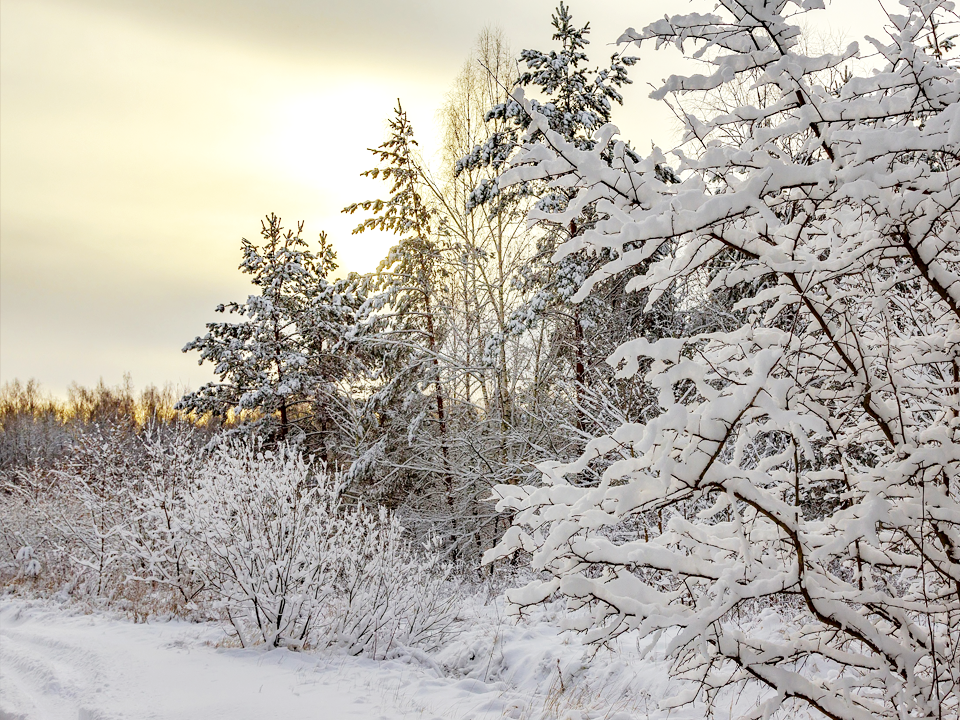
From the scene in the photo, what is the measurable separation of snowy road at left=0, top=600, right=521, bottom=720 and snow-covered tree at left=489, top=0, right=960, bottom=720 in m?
2.74

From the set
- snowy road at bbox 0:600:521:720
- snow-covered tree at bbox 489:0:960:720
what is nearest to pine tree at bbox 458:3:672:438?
snowy road at bbox 0:600:521:720

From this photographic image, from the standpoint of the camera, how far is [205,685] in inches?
187

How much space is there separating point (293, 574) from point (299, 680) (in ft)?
3.95

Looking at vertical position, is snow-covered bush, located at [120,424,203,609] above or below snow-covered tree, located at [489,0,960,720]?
below

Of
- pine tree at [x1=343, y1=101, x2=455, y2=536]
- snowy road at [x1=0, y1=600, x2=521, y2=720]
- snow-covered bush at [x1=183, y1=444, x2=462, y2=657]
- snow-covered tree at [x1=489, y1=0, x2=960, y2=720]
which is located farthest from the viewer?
pine tree at [x1=343, y1=101, x2=455, y2=536]

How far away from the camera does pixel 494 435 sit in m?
11.7

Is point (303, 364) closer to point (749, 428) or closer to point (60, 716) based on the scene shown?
point (60, 716)

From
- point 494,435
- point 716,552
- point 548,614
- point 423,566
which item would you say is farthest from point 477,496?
point 716,552

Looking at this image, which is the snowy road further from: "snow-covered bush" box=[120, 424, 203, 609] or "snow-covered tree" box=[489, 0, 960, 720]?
"snow-covered tree" box=[489, 0, 960, 720]

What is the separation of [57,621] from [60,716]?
4662 mm

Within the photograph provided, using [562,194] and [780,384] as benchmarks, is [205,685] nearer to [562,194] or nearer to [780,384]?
[780,384]

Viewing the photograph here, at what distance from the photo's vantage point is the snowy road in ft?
14.2

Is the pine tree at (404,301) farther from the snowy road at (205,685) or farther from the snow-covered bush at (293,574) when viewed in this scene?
the snowy road at (205,685)

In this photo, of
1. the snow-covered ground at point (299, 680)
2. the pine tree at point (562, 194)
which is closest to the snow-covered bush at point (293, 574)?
the snow-covered ground at point (299, 680)
